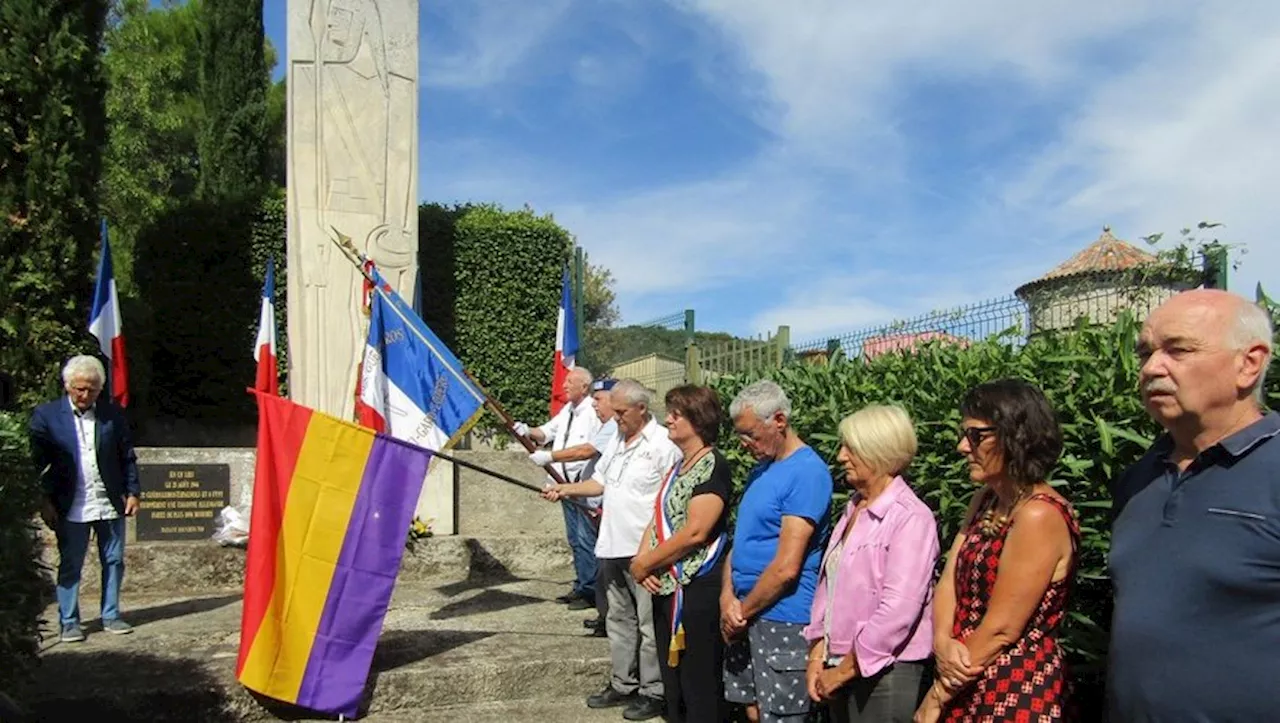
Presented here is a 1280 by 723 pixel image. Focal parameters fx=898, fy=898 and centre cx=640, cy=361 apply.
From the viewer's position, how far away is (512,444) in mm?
9914

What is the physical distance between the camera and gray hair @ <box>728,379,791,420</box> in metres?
3.42

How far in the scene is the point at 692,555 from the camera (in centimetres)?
370

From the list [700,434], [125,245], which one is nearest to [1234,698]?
[700,434]

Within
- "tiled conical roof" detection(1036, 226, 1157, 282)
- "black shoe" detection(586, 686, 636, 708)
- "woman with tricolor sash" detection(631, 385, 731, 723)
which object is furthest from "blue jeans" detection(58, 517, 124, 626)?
"tiled conical roof" detection(1036, 226, 1157, 282)

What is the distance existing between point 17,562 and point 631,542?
96.3 inches

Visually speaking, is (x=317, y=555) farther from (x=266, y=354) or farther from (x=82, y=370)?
(x=266, y=354)

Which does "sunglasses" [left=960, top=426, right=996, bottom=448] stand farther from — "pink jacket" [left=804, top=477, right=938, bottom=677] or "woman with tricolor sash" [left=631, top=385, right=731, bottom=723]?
"woman with tricolor sash" [left=631, top=385, right=731, bottom=723]

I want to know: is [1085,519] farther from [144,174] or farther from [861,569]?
[144,174]

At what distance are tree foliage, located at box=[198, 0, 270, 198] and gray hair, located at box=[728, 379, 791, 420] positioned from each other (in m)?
15.3

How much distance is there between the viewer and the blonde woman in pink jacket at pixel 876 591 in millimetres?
2625

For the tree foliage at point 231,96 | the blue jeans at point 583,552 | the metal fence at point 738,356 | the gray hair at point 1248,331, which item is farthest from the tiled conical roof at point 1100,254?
the tree foliage at point 231,96

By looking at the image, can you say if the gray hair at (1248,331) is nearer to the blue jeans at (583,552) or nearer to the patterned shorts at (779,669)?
the patterned shorts at (779,669)

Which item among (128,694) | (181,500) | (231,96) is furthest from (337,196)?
(231,96)

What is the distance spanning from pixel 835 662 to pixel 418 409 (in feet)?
10.7
